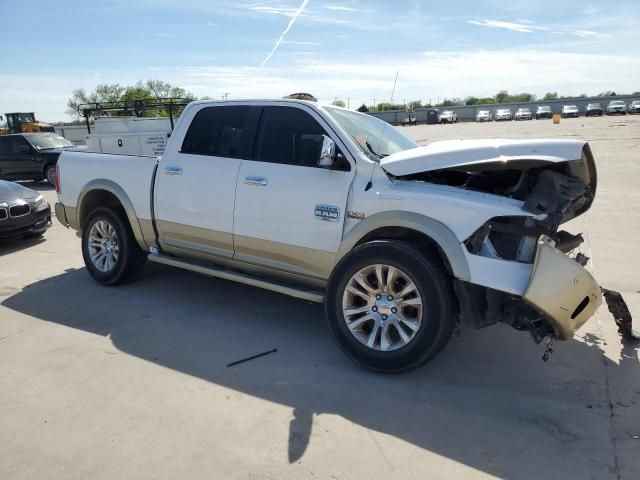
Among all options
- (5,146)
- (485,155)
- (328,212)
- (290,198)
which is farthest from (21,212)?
(5,146)

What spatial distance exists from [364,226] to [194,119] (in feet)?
7.30

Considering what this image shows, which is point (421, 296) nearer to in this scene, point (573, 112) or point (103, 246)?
point (103, 246)

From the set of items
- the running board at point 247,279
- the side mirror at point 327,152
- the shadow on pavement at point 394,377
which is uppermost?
the side mirror at point 327,152

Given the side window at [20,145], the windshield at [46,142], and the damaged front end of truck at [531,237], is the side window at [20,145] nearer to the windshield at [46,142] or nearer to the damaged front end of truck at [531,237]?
the windshield at [46,142]

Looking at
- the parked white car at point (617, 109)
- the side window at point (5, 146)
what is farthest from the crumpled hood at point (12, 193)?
the parked white car at point (617, 109)

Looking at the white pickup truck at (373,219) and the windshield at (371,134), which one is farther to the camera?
the windshield at (371,134)

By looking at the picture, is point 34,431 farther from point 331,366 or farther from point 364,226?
point 364,226

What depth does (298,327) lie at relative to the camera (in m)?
4.48

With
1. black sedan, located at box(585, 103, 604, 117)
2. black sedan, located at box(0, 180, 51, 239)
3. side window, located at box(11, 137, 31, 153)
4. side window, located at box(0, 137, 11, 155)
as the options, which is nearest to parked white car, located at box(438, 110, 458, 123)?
black sedan, located at box(585, 103, 604, 117)

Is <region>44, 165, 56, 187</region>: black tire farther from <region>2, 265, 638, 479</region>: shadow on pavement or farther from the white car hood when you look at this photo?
the white car hood

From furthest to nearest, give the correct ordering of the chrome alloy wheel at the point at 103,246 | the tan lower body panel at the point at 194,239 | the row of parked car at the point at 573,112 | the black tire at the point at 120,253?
the row of parked car at the point at 573,112, the chrome alloy wheel at the point at 103,246, the black tire at the point at 120,253, the tan lower body panel at the point at 194,239

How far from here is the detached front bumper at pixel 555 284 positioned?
10.1 feet

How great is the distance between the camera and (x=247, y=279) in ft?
14.3

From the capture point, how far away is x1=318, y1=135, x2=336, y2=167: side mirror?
12.4ft
